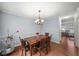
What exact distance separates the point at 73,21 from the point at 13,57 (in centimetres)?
136

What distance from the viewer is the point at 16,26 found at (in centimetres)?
162

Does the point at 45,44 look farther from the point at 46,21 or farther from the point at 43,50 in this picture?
the point at 46,21

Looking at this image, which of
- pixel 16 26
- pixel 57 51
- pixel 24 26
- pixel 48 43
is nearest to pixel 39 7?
pixel 24 26

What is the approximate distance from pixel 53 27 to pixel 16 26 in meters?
0.72

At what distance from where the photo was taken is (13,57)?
65.4 inches

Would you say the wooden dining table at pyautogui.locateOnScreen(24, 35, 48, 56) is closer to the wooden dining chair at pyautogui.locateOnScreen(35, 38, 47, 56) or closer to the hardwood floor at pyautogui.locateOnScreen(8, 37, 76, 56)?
the wooden dining chair at pyautogui.locateOnScreen(35, 38, 47, 56)

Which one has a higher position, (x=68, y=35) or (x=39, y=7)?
(x=39, y=7)

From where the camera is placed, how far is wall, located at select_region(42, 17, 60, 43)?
164 cm

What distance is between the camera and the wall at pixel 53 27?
1645 mm

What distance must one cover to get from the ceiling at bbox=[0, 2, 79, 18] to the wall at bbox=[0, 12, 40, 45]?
0.10 m

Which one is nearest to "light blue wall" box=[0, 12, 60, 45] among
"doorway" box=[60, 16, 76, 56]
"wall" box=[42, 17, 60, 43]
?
"wall" box=[42, 17, 60, 43]

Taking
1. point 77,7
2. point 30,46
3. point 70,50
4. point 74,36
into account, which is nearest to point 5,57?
point 30,46

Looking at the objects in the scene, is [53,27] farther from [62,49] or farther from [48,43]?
[62,49]

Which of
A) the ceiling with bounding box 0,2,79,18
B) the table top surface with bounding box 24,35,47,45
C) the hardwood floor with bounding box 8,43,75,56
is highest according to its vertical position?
the ceiling with bounding box 0,2,79,18
